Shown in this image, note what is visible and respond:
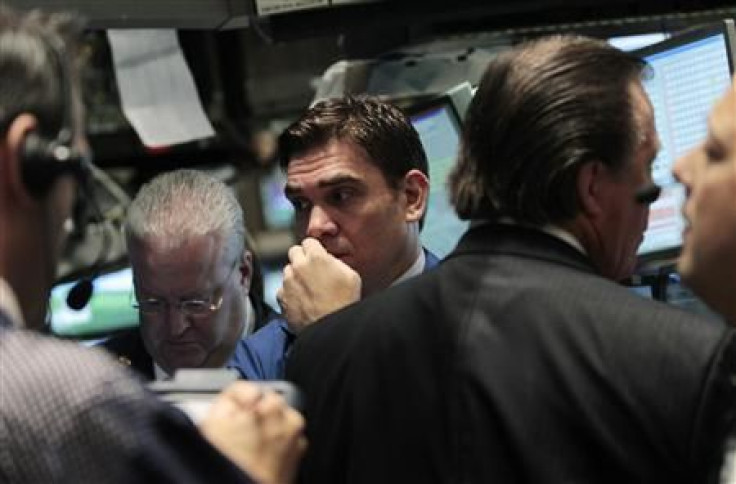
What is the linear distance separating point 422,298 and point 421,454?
19 cm

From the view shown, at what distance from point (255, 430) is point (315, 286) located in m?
0.84

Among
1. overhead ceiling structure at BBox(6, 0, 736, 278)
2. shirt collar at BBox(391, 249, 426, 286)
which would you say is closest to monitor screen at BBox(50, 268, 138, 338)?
overhead ceiling structure at BBox(6, 0, 736, 278)

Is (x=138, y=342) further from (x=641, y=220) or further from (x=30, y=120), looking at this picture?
(x=30, y=120)

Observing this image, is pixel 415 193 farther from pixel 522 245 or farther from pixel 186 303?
pixel 522 245

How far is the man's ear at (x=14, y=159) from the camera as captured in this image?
1.08 meters

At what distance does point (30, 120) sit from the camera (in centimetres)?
109

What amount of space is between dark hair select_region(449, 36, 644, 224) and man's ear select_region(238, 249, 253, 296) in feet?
3.62

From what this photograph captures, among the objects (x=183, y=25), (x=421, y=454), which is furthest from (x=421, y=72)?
Result: (x=421, y=454)

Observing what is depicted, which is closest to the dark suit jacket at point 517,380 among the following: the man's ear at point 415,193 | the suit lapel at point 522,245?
the suit lapel at point 522,245

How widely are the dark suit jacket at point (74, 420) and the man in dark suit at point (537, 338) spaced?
45cm

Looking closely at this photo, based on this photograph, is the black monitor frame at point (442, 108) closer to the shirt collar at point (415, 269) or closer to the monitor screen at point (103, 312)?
the shirt collar at point (415, 269)

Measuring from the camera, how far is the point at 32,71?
1.10 m

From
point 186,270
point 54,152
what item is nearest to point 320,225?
point 186,270

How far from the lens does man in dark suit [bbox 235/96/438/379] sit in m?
2.13
